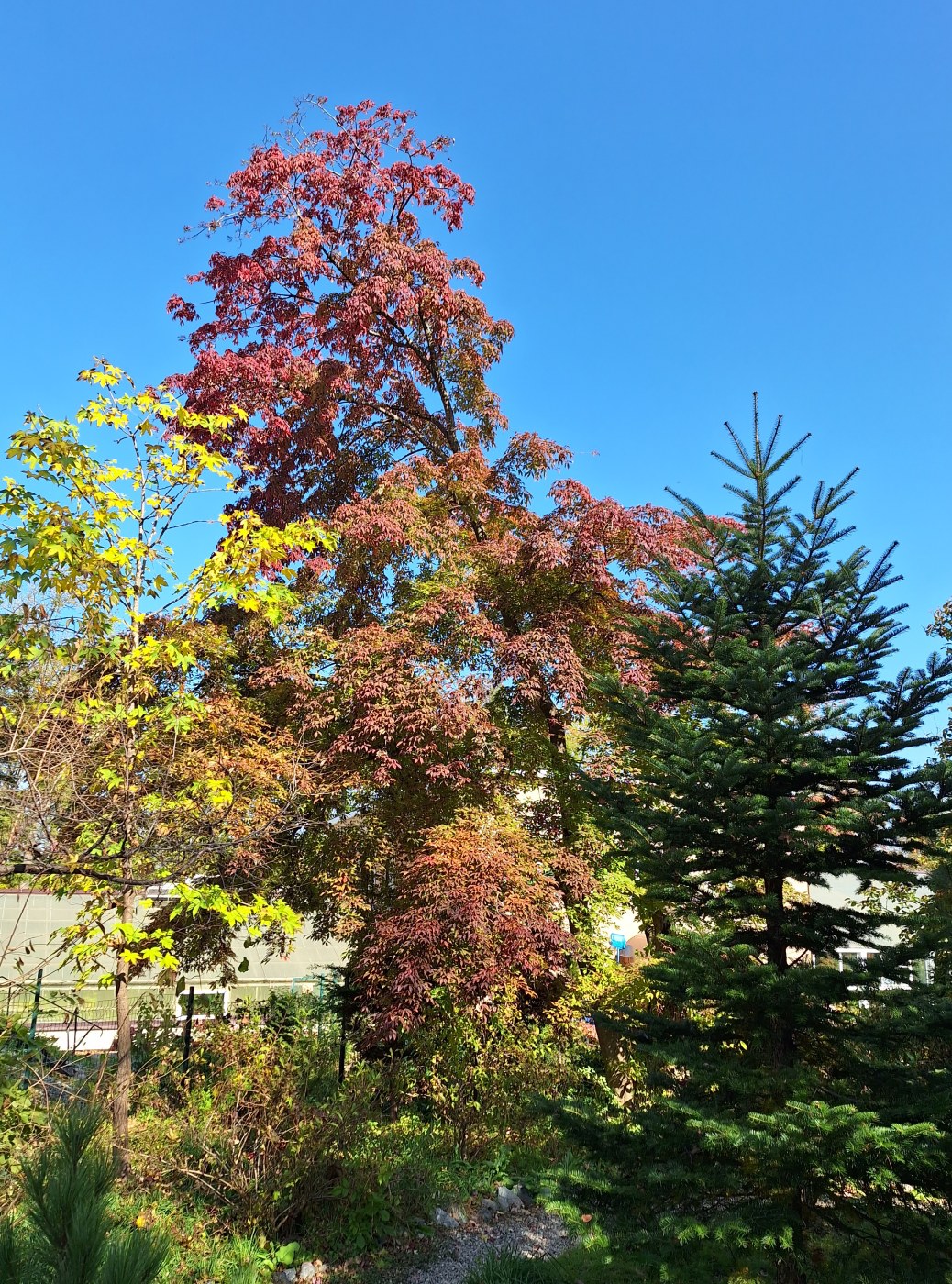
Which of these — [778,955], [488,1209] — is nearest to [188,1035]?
[488,1209]

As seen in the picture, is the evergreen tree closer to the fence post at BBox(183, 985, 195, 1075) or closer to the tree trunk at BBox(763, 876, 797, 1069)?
the tree trunk at BBox(763, 876, 797, 1069)

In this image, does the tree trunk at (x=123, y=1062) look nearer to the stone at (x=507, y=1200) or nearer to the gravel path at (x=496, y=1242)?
the gravel path at (x=496, y=1242)

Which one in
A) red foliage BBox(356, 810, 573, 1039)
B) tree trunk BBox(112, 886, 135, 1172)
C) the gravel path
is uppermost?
red foliage BBox(356, 810, 573, 1039)

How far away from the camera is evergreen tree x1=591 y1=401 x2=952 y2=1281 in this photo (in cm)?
388

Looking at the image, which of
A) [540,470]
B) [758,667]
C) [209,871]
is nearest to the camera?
[758,667]

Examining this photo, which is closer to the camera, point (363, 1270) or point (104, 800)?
point (363, 1270)

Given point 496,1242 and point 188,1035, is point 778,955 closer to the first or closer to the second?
point 496,1242

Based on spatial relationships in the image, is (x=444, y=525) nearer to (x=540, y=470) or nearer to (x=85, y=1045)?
(x=540, y=470)

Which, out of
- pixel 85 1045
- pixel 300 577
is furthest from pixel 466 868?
pixel 85 1045

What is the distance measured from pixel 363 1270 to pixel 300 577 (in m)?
5.91

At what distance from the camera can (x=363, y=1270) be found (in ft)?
18.1

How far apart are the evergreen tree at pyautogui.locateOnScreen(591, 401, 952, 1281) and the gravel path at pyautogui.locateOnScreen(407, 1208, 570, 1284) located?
68.6 inches

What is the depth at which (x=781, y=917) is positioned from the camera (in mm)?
4617

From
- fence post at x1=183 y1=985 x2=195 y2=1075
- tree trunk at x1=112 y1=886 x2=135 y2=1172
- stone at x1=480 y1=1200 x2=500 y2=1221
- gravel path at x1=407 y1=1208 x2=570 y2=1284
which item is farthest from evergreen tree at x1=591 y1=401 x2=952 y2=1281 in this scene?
fence post at x1=183 y1=985 x2=195 y2=1075
